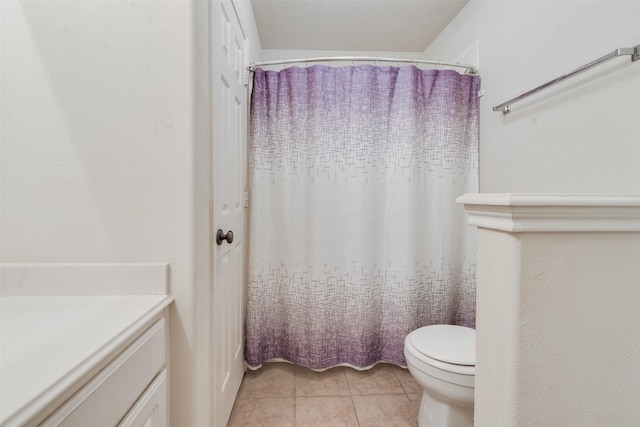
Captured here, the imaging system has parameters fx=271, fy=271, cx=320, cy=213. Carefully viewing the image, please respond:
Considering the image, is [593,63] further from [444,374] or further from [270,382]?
[270,382]

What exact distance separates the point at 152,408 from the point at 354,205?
4.14ft

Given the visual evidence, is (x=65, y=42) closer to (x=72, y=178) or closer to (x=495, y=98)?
(x=72, y=178)

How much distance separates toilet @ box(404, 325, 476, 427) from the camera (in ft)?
3.45

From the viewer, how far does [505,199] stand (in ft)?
1.75

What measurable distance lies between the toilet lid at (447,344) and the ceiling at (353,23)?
201cm

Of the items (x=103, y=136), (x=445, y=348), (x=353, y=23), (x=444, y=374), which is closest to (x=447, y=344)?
(x=445, y=348)

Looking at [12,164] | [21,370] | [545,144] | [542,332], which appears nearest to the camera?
[21,370]

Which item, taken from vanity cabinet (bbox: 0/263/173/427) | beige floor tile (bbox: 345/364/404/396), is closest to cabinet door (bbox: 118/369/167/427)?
vanity cabinet (bbox: 0/263/173/427)

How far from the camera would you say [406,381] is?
1612mm

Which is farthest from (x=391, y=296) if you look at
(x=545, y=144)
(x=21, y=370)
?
(x=21, y=370)

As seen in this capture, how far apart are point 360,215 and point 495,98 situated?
1.00 m

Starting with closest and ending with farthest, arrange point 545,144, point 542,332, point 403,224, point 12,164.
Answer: point 542,332 < point 12,164 < point 545,144 < point 403,224

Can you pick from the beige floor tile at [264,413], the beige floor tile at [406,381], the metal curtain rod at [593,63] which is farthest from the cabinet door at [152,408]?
the metal curtain rod at [593,63]

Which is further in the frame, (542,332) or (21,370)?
(542,332)
